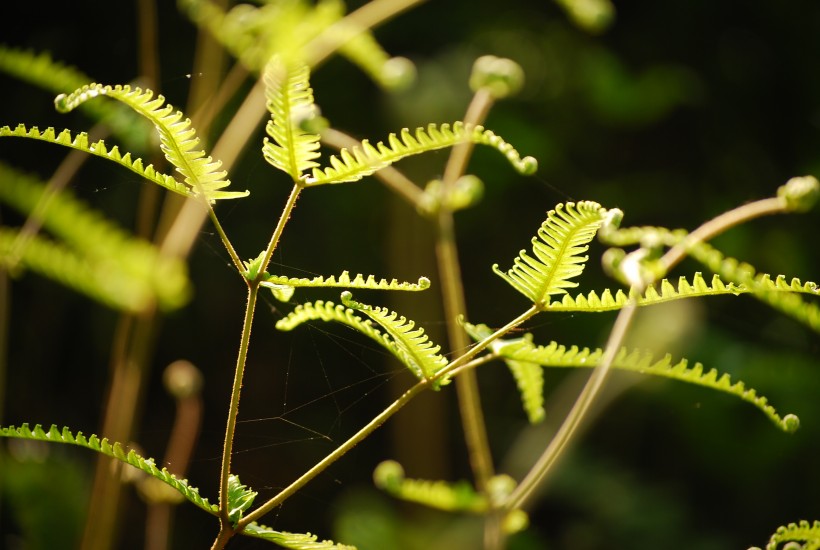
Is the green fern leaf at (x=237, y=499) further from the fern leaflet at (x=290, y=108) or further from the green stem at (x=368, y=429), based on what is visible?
the fern leaflet at (x=290, y=108)

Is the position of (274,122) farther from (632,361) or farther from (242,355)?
(632,361)

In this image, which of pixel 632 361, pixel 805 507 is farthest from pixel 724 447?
pixel 632 361

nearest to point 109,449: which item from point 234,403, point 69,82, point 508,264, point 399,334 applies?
point 234,403

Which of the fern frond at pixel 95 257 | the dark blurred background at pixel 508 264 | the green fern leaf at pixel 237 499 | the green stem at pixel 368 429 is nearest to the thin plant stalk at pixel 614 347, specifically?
the green stem at pixel 368 429

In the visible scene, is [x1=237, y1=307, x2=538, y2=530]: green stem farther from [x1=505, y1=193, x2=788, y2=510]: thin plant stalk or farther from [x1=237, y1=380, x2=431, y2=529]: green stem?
[x1=505, y1=193, x2=788, y2=510]: thin plant stalk

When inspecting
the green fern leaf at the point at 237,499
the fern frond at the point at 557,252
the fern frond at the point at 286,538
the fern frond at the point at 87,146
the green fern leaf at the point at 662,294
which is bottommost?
the fern frond at the point at 286,538

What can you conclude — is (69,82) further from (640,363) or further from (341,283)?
(640,363)
